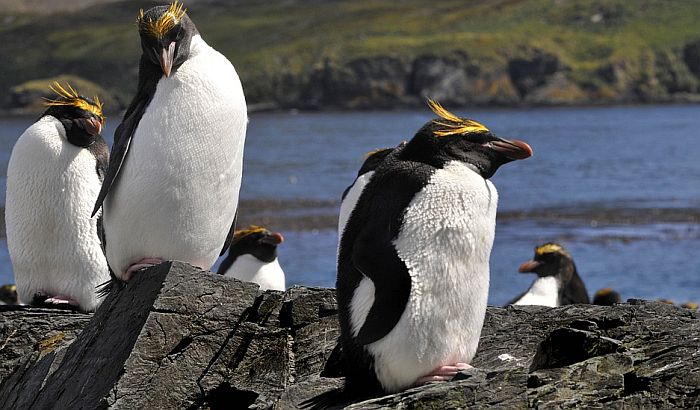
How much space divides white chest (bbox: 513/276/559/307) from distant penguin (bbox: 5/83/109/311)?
15.9 ft

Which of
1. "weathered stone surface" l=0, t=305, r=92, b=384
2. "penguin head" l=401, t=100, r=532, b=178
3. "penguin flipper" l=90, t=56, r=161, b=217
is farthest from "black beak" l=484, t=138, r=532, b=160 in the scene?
"weathered stone surface" l=0, t=305, r=92, b=384

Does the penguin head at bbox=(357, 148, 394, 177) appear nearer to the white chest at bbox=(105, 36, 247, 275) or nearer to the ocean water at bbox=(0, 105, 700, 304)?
the white chest at bbox=(105, 36, 247, 275)

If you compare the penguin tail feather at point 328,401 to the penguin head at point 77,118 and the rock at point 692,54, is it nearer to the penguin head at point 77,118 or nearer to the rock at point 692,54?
the penguin head at point 77,118

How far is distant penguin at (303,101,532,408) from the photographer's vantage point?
5.27m

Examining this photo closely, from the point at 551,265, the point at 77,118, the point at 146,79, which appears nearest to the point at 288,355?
the point at 146,79

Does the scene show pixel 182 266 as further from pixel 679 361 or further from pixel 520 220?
pixel 520 220

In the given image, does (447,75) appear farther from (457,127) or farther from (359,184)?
(457,127)

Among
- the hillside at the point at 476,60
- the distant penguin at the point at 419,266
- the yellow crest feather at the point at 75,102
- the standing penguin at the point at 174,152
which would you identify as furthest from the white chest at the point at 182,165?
the hillside at the point at 476,60

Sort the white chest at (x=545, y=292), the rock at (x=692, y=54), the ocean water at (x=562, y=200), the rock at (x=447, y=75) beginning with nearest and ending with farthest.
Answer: the white chest at (x=545, y=292) < the ocean water at (x=562, y=200) < the rock at (x=447, y=75) < the rock at (x=692, y=54)

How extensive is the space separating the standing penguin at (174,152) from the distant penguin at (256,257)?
419 centimetres

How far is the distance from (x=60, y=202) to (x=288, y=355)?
7.75 feet

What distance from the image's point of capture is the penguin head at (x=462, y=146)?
550 cm

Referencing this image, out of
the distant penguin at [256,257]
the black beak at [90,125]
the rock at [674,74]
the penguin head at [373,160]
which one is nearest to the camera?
the penguin head at [373,160]

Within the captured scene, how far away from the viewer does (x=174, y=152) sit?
641 centimetres
